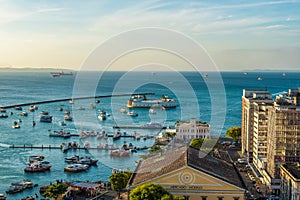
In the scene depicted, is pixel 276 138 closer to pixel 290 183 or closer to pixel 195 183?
pixel 290 183

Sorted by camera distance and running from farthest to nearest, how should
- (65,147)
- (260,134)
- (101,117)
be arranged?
1. (101,117)
2. (65,147)
3. (260,134)

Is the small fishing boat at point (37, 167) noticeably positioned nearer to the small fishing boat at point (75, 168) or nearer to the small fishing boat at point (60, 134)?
the small fishing boat at point (75, 168)

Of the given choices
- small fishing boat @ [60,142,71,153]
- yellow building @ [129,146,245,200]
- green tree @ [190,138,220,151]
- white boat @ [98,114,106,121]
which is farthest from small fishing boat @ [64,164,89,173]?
white boat @ [98,114,106,121]

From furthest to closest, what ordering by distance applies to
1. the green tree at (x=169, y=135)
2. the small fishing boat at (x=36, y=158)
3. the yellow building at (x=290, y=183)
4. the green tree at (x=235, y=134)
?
the green tree at (x=169, y=135), the green tree at (x=235, y=134), the small fishing boat at (x=36, y=158), the yellow building at (x=290, y=183)

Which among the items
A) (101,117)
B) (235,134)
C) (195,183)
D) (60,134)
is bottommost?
(195,183)

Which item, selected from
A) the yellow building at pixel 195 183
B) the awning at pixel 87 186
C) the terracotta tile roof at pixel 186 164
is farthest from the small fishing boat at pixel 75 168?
the yellow building at pixel 195 183

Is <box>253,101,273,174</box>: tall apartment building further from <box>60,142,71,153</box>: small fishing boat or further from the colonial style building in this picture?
<box>60,142,71,153</box>: small fishing boat

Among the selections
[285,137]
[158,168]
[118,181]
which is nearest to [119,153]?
[285,137]
